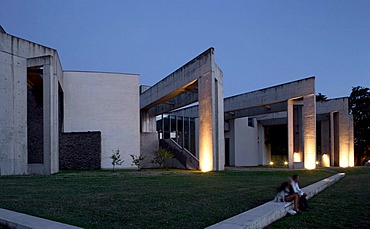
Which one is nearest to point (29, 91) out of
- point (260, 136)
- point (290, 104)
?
point (290, 104)

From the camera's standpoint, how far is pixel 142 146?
107ft

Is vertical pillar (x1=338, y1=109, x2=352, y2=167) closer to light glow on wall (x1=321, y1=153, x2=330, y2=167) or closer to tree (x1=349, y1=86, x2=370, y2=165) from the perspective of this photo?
light glow on wall (x1=321, y1=153, x2=330, y2=167)

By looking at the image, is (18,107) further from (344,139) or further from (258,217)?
(344,139)

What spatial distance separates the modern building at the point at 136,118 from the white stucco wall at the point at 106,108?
7cm

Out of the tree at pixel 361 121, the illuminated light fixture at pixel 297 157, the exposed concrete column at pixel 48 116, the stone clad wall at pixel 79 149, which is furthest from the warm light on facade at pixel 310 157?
the tree at pixel 361 121

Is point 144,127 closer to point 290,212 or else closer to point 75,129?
point 75,129

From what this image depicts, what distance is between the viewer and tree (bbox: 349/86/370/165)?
4466cm

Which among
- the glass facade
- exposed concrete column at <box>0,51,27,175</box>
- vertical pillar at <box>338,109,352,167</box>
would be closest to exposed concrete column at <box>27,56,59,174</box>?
exposed concrete column at <box>0,51,27,175</box>

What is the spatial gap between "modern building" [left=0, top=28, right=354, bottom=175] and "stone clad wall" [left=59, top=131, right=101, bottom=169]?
0.06 meters

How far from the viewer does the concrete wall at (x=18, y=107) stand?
785 inches

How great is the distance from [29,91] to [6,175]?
7757mm

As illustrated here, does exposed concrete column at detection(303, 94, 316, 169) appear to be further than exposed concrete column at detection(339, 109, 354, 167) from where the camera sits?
No

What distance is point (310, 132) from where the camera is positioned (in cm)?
2727

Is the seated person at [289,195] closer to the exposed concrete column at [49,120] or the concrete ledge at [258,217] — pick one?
the concrete ledge at [258,217]
